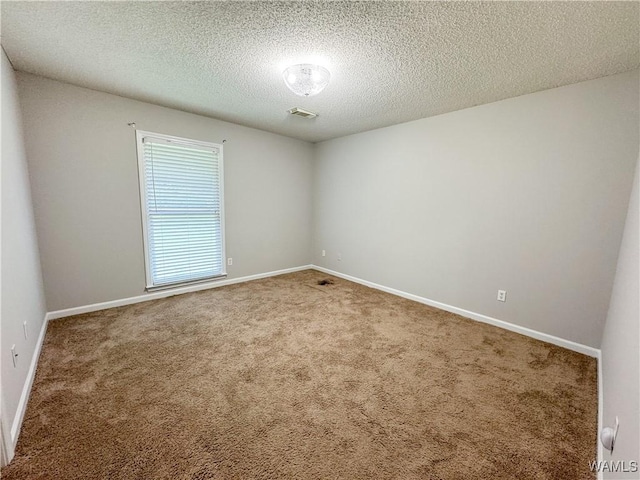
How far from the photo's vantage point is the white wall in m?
1.42

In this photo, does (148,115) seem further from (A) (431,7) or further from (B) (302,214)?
(A) (431,7)

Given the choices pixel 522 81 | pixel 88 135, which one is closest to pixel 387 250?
pixel 522 81

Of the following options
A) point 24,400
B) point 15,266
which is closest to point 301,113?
point 15,266

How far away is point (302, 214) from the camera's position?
16.5ft

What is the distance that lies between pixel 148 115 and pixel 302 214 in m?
2.72

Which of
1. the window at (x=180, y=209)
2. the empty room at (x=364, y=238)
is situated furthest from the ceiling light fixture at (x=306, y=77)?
the window at (x=180, y=209)

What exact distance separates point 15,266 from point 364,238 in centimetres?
369

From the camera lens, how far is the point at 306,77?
2156 mm

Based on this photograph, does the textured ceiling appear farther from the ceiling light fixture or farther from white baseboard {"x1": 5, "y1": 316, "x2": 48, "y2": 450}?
white baseboard {"x1": 5, "y1": 316, "x2": 48, "y2": 450}

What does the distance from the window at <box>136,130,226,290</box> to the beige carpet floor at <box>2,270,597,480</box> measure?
89 cm

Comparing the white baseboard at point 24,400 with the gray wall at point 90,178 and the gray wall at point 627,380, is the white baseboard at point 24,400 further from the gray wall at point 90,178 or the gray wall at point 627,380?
the gray wall at point 627,380

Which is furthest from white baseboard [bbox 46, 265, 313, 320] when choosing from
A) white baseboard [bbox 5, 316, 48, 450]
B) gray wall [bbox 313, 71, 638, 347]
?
gray wall [bbox 313, 71, 638, 347]

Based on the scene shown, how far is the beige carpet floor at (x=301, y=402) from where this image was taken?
132 cm

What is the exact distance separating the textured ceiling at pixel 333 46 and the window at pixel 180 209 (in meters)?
0.70
